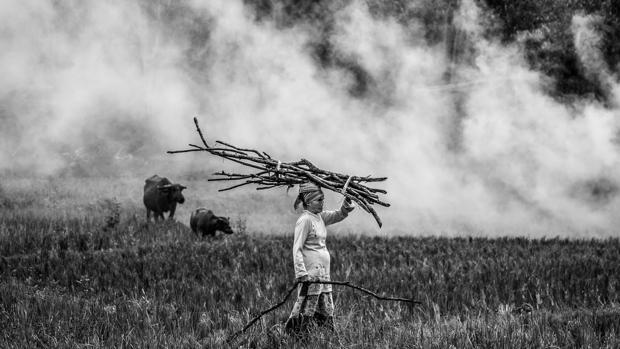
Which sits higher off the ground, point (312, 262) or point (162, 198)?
point (162, 198)

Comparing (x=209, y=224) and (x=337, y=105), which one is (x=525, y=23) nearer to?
(x=337, y=105)

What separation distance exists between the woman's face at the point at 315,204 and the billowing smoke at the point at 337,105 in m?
8.46

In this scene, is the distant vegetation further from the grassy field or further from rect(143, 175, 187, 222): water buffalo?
rect(143, 175, 187, 222): water buffalo

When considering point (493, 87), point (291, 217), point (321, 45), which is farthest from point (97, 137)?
point (493, 87)

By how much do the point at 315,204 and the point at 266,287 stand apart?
213 cm

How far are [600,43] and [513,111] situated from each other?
2370 millimetres

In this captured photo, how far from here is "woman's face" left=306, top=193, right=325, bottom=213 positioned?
5062mm

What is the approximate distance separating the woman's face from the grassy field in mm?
829

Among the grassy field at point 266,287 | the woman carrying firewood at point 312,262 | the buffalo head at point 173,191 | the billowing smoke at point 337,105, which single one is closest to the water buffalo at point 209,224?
the grassy field at point 266,287

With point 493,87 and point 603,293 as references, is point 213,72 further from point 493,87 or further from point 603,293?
point 603,293

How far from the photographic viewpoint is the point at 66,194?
47.6 feet

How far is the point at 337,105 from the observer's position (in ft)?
61.9

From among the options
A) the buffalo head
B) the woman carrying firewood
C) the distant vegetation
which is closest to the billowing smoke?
the distant vegetation

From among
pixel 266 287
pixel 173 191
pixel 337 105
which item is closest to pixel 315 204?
pixel 266 287
